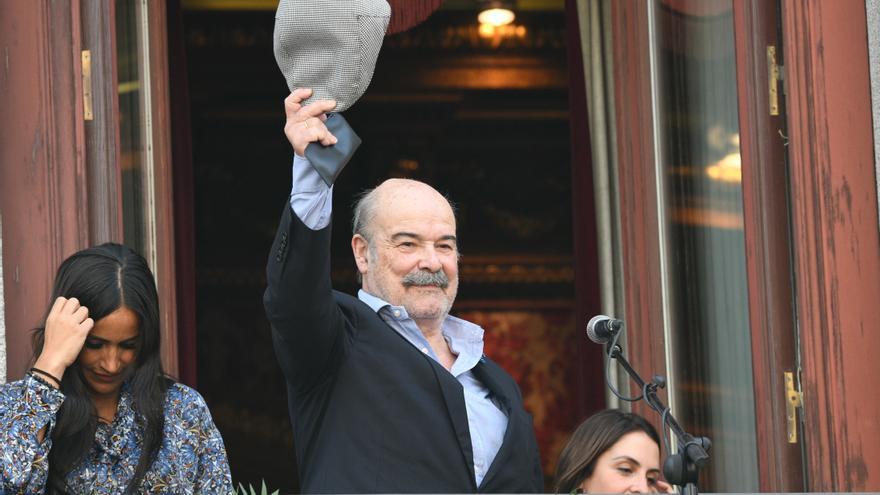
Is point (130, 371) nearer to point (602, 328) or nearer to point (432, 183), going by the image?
point (602, 328)

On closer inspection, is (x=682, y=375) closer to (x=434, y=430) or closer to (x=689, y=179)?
(x=689, y=179)

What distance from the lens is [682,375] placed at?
15.3ft

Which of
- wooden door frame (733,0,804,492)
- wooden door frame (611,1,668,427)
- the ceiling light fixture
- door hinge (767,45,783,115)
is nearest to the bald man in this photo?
wooden door frame (733,0,804,492)

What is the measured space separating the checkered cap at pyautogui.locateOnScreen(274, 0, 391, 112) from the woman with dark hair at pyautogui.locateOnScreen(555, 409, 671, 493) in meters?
1.12

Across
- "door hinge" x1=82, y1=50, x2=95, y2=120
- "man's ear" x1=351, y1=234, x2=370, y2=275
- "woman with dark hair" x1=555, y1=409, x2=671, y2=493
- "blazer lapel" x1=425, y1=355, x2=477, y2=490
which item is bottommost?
"woman with dark hair" x1=555, y1=409, x2=671, y2=493

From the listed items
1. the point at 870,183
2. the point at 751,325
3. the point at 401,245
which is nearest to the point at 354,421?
the point at 401,245

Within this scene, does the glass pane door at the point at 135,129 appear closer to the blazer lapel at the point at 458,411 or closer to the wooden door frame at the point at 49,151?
the wooden door frame at the point at 49,151

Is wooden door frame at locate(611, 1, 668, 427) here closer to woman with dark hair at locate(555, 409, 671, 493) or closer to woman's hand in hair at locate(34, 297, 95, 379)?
woman with dark hair at locate(555, 409, 671, 493)

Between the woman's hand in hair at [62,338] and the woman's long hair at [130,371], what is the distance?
0.05 m

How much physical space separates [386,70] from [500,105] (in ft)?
2.30

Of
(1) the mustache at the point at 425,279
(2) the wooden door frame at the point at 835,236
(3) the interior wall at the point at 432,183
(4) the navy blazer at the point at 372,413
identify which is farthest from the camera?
(3) the interior wall at the point at 432,183

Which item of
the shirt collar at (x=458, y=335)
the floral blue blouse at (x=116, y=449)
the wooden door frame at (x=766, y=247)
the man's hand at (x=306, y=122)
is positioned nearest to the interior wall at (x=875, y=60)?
the wooden door frame at (x=766, y=247)

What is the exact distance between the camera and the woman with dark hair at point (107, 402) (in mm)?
2982

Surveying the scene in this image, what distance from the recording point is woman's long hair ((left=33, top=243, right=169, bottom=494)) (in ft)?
9.81
